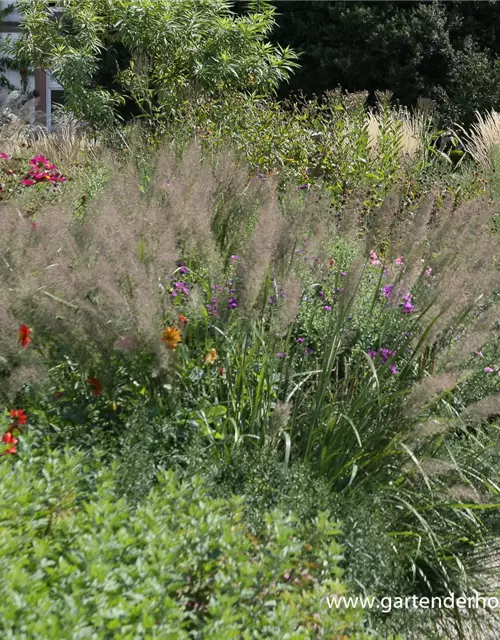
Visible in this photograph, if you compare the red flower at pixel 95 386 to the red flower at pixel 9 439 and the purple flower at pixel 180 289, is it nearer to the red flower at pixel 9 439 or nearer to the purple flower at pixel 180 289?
the red flower at pixel 9 439

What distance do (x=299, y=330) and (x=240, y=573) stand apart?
1999 millimetres

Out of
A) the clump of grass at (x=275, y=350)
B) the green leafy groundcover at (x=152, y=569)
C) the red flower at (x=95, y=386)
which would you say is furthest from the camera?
the red flower at (x=95, y=386)

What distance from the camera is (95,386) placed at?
9.37ft

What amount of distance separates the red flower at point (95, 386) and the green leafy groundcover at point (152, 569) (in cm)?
52

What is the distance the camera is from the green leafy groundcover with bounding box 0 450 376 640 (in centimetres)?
169

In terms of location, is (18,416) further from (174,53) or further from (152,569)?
(174,53)

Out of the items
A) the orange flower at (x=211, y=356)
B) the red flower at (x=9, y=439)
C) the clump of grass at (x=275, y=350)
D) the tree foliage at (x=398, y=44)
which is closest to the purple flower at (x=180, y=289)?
the clump of grass at (x=275, y=350)

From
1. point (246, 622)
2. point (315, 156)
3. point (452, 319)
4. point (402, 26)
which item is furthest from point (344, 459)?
point (402, 26)

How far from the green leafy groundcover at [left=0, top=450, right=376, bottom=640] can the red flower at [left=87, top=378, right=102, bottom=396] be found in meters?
0.52

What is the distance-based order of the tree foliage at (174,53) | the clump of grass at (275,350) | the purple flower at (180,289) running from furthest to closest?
the tree foliage at (174,53)
the purple flower at (180,289)
the clump of grass at (275,350)

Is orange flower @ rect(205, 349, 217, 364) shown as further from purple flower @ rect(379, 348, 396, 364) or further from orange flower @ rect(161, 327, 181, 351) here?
purple flower @ rect(379, 348, 396, 364)

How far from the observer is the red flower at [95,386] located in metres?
2.85

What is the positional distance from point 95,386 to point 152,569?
1.12m

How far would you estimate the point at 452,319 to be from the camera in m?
2.90
